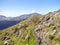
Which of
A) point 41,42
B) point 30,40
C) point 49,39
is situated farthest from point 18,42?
point 49,39

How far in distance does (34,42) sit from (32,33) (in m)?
23.0

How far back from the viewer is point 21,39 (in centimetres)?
19938

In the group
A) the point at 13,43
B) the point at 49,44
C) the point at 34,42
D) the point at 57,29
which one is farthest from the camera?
the point at 13,43

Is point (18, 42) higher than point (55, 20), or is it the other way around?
point (55, 20)

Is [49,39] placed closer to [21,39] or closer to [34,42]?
[34,42]

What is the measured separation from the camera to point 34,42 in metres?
173

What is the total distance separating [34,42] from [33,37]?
43.3 ft

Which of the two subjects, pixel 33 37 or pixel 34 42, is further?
pixel 33 37

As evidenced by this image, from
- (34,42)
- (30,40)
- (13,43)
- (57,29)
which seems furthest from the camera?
(13,43)

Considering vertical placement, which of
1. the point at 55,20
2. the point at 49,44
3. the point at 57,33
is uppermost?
the point at 55,20

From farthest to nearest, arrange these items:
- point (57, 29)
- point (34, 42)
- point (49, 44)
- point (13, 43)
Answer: point (13, 43) < point (34, 42) < point (57, 29) < point (49, 44)

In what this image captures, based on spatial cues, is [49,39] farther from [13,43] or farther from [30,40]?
[13,43]

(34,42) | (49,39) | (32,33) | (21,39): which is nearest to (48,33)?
(49,39)

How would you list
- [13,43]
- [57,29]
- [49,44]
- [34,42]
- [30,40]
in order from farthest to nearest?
1. [13,43]
2. [30,40]
3. [34,42]
4. [57,29]
5. [49,44]
